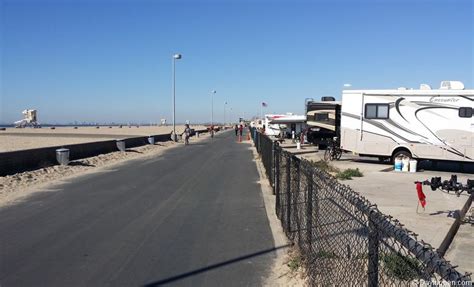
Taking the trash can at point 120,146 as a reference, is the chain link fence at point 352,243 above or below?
above

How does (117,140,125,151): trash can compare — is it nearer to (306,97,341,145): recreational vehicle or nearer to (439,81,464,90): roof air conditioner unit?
(306,97,341,145): recreational vehicle

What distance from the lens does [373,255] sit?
3.25m

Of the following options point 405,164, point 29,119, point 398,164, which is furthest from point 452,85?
point 29,119

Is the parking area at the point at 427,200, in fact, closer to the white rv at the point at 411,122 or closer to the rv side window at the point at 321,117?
the white rv at the point at 411,122

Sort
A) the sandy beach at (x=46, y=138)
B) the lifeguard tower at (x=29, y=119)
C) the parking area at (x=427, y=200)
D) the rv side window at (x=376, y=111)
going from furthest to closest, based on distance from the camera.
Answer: the lifeguard tower at (x=29, y=119) < the sandy beach at (x=46, y=138) < the rv side window at (x=376, y=111) < the parking area at (x=427, y=200)

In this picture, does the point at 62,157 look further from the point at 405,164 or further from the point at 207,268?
the point at 207,268

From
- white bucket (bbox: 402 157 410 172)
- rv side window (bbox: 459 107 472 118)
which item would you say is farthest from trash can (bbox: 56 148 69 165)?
rv side window (bbox: 459 107 472 118)

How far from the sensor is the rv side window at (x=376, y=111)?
69.5 feet

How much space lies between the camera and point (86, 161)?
22.0m

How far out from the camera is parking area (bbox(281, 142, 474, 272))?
7.84m

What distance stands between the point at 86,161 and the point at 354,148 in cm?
1265

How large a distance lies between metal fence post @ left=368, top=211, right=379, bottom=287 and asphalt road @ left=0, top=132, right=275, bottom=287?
2674 mm

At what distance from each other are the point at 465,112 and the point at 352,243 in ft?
54.6

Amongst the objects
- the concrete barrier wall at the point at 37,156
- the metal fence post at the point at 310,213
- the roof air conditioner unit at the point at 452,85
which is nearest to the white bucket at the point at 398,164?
the roof air conditioner unit at the point at 452,85
